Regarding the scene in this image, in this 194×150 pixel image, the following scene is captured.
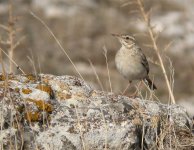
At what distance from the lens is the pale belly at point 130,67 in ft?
37.6

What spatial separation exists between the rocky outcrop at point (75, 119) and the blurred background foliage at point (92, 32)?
17797 millimetres

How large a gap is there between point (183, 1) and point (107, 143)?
28.0m

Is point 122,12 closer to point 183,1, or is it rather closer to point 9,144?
point 183,1

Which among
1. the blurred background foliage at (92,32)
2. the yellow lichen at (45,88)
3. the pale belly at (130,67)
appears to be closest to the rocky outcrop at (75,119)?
the yellow lichen at (45,88)

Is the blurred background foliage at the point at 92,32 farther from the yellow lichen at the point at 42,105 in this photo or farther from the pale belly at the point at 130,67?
the yellow lichen at the point at 42,105

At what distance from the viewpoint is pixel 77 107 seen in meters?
7.42

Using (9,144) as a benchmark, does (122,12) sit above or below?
above

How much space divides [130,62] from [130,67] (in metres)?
0.12

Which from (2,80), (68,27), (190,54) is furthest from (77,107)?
(68,27)

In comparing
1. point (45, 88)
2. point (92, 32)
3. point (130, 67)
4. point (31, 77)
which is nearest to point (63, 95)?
point (45, 88)

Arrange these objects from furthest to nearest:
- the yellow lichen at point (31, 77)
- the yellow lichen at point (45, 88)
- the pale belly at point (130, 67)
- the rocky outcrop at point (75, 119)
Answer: the pale belly at point (130, 67) → the yellow lichen at point (31, 77) → the yellow lichen at point (45, 88) → the rocky outcrop at point (75, 119)

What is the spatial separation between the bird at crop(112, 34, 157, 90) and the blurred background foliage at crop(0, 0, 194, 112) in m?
13.7

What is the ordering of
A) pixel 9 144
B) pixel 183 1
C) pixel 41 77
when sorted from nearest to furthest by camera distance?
pixel 9 144 → pixel 41 77 → pixel 183 1

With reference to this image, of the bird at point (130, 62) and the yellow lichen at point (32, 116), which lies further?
the bird at point (130, 62)
